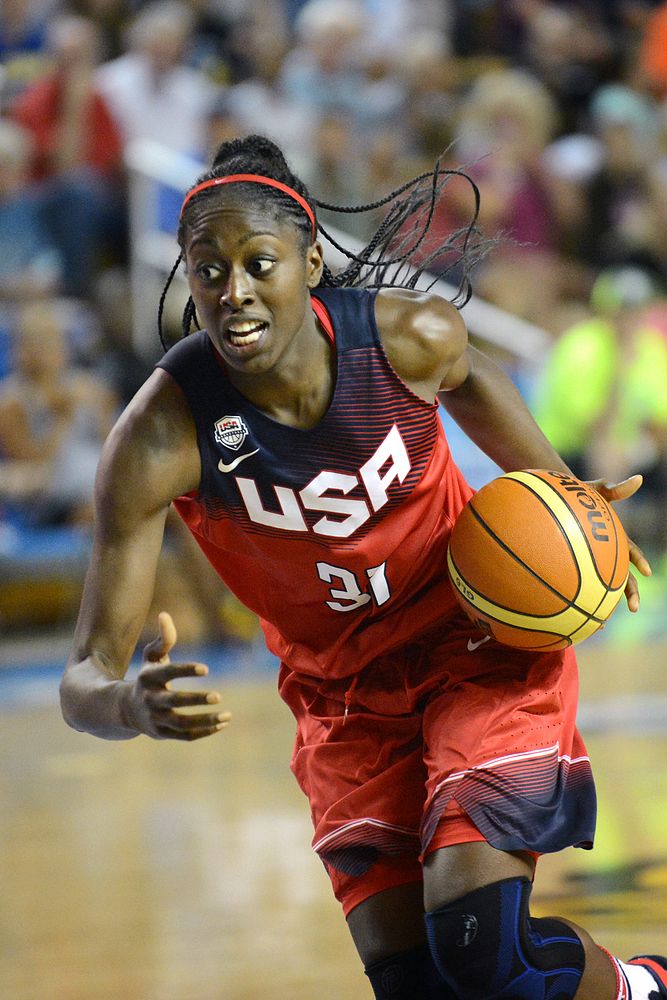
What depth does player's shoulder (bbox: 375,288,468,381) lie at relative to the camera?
272 centimetres

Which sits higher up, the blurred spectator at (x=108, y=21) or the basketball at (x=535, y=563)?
the blurred spectator at (x=108, y=21)

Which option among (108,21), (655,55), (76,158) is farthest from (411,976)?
(655,55)

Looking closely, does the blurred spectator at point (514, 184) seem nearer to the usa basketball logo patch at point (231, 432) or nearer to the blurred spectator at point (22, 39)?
the blurred spectator at point (22, 39)

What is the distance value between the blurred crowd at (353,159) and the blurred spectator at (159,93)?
13mm

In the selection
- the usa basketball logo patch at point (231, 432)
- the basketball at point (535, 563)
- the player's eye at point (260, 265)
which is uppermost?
the player's eye at point (260, 265)

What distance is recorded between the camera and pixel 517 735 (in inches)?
105

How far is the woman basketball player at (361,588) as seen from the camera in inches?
99.5

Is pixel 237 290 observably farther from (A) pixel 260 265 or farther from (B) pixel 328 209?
(B) pixel 328 209

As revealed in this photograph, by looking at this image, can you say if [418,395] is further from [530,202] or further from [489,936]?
[530,202]

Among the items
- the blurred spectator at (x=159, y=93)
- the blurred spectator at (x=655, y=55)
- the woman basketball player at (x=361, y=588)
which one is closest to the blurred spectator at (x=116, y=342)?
the blurred spectator at (x=159, y=93)

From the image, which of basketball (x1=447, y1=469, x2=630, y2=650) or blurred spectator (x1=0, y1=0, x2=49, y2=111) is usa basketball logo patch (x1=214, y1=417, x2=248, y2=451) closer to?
basketball (x1=447, y1=469, x2=630, y2=650)

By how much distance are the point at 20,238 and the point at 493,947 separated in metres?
6.14

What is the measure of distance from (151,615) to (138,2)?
4.30 m

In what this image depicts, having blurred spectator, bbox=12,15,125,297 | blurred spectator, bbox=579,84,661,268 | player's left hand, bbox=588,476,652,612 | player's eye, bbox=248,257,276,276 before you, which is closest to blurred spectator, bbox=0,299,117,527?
blurred spectator, bbox=12,15,125,297
